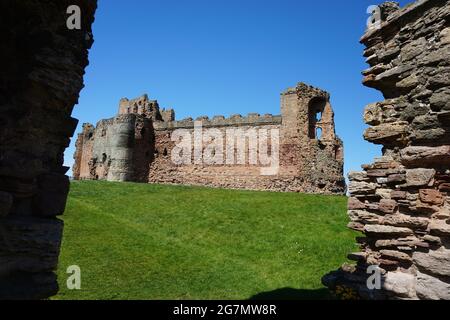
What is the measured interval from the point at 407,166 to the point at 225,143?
1110 inches

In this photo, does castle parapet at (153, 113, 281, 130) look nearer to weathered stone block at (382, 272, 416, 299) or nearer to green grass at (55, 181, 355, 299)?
green grass at (55, 181, 355, 299)

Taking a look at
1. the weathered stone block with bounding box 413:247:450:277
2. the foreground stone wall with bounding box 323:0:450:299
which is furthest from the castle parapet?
the weathered stone block with bounding box 413:247:450:277

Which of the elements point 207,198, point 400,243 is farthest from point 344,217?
point 400,243

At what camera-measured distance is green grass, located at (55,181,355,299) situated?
992cm

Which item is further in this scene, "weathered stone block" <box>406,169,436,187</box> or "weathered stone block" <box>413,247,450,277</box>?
"weathered stone block" <box>406,169,436,187</box>

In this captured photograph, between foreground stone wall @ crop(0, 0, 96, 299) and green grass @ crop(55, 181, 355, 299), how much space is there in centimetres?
431

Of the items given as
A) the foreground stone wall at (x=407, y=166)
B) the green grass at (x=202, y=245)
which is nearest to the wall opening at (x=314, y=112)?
the green grass at (x=202, y=245)

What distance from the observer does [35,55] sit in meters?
5.39

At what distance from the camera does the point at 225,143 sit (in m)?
34.6

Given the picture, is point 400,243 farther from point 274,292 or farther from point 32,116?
point 32,116

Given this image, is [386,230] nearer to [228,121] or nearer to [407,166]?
[407,166]

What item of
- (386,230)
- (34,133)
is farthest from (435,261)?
(34,133)

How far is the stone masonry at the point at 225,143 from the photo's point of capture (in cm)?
3047

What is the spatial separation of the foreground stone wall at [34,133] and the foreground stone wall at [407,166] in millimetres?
5355
